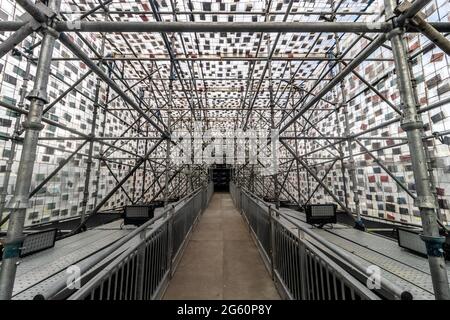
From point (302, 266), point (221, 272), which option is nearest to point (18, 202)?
point (302, 266)

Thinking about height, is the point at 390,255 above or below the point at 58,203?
below

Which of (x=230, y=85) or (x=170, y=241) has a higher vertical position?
(x=230, y=85)

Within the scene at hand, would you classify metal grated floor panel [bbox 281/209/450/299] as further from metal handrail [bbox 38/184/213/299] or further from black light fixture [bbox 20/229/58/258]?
black light fixture [bbox 20/229/58/258]

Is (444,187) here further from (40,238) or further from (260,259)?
(40,238)

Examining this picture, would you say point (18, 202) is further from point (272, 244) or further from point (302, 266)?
point (272, 244)

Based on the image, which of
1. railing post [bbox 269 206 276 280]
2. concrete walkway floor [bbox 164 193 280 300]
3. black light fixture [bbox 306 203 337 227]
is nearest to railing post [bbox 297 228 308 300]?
concrete walkway floor [bbox 164 193 280 300]

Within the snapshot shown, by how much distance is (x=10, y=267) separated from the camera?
4.26ft

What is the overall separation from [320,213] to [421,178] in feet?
11.7

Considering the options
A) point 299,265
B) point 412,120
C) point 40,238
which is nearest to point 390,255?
point 299,265

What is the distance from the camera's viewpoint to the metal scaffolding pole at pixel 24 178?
1288 millimetres

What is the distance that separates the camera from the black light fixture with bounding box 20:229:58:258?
2.77 meters

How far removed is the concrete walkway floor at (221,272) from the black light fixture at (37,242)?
89.3 inches

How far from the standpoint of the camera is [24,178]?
4.57ft

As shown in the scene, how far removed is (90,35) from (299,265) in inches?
403
